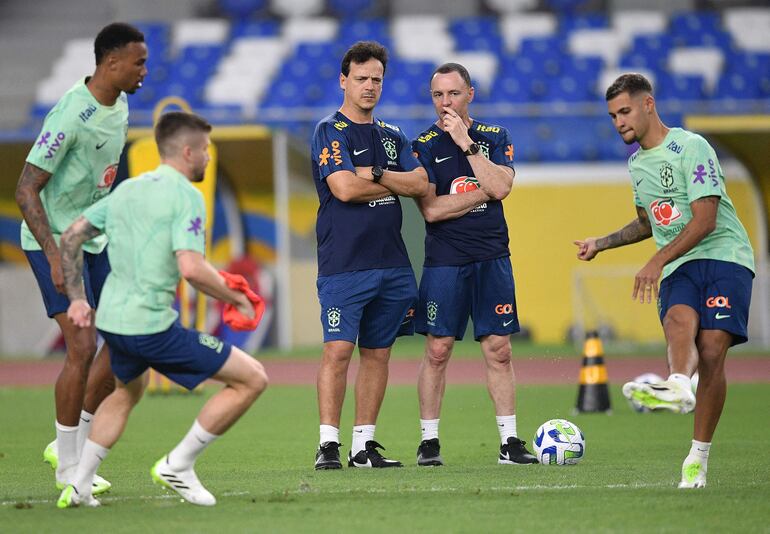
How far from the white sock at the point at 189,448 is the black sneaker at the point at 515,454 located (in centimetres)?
267

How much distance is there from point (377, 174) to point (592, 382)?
469cm

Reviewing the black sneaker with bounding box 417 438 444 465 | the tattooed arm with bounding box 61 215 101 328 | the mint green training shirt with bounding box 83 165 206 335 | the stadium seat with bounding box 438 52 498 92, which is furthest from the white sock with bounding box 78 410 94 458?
the stadium seat with bounding box 438 52 498 92

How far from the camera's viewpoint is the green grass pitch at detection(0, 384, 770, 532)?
18.5 ft

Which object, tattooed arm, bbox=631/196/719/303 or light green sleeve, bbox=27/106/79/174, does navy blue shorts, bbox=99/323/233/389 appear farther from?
tattooed arm, bbox=631/196/719/303

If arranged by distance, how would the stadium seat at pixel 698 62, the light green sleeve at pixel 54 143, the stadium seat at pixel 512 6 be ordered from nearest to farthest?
the light green sleeve at pixel 54 143 → the stadium seat at pixel 698 62 → the stadium seat at pixel 512 6

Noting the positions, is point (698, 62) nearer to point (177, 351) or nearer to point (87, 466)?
point (177, 351)

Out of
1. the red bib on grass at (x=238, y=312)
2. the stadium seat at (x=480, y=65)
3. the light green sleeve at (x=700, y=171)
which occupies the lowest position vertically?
the red bib on grass at (x=238, y=312)

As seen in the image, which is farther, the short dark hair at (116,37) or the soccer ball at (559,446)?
the soccer ball at (559,446)

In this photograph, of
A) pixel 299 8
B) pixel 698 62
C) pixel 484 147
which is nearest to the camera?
pixel 484 147

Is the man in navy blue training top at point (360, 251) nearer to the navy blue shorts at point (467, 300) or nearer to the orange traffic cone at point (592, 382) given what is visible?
the navy blue shorts at point (467, 300)

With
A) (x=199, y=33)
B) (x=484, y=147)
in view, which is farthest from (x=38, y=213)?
(x=199, y=33)

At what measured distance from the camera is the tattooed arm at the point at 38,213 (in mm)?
6453

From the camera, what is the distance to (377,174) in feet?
25.5

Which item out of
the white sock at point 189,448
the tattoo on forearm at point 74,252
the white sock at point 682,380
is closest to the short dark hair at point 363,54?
the tattoo on forearm at point 74,252
